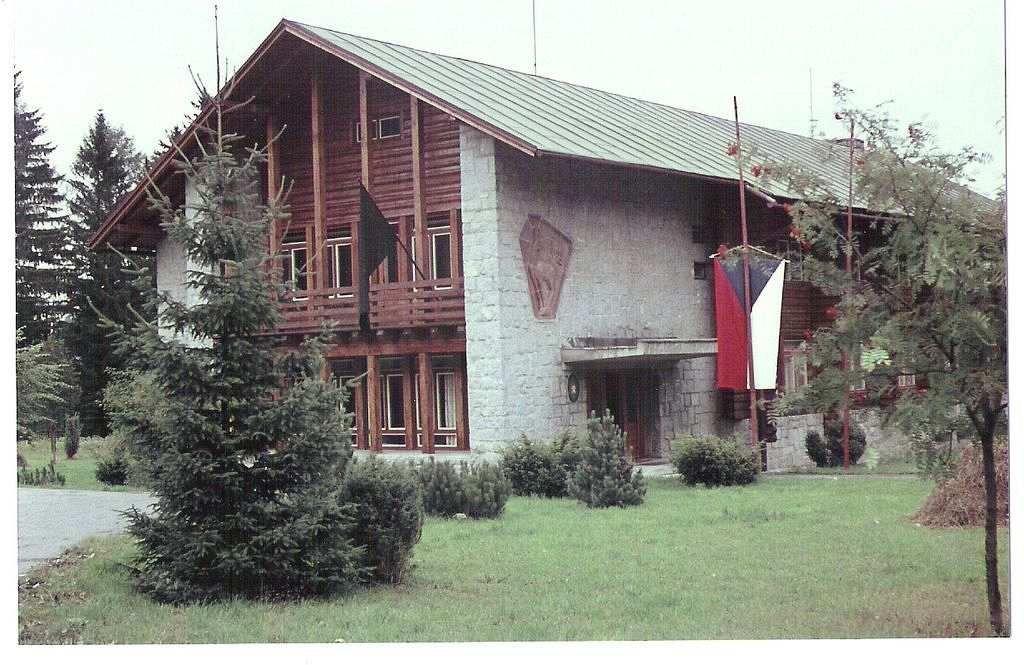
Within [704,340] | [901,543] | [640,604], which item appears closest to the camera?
[640,604]

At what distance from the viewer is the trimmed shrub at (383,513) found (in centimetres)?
1046

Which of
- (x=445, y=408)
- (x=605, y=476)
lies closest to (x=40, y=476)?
(x=445, y=408)

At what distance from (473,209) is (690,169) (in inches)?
109

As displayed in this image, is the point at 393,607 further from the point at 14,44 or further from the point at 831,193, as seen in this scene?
the point at 14,44

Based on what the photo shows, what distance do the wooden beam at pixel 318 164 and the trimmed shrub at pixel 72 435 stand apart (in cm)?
390

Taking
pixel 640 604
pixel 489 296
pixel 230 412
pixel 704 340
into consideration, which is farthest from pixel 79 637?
pixel 704 340

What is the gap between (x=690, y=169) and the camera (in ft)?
49.3

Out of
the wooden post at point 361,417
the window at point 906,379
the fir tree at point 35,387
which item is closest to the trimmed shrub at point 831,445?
the window at point 906,379

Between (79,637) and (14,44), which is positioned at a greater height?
(14,44)

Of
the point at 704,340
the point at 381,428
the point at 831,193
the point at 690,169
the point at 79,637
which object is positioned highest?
the point at 690,169

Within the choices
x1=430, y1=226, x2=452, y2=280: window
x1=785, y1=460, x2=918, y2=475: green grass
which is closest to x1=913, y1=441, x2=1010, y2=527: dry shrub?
x1=785, y1=460, x2=918, y2=475: green grass

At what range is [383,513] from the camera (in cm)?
1050

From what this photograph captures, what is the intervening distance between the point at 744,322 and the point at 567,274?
7.80 feet

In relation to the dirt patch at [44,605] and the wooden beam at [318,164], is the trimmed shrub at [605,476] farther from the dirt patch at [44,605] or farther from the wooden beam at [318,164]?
the dirt patch at [44,605]
